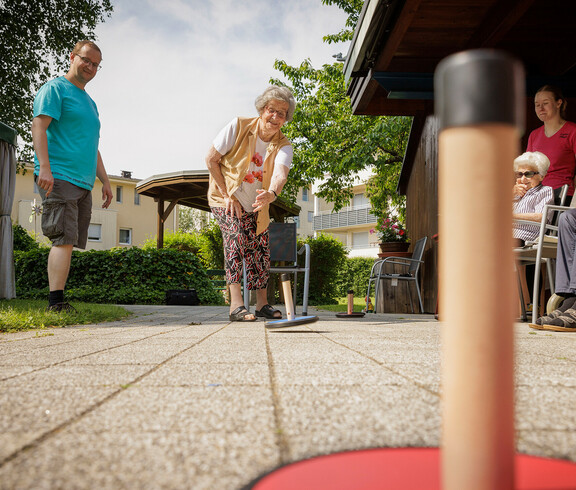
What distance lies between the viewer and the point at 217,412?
1069 millimetres

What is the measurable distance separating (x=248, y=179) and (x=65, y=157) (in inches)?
62.7

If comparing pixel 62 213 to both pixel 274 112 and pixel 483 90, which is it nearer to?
pixel 274 112

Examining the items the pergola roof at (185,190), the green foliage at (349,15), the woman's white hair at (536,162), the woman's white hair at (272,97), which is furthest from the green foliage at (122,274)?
the woman's white hair at (536,162)

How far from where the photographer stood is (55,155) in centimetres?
405

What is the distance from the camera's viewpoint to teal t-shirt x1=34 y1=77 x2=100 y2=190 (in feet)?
13.1

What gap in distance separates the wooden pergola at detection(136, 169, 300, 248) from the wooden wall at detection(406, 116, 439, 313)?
505 centimetres


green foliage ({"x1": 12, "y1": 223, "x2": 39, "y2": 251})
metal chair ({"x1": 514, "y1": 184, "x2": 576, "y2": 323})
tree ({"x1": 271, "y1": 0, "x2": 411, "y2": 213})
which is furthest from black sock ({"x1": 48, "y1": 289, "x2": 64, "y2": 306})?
green foliage ({"x1": 12, "y1": 223, "x2": 39, "y2": 251})

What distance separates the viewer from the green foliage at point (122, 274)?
11.2 m

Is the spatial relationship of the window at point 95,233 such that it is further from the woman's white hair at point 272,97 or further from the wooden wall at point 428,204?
the woman's white hair at point 272,97

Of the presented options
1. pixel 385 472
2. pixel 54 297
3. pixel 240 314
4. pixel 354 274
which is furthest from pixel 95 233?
pixel 385 472

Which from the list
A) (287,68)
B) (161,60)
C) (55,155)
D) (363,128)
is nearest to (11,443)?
(55,155)

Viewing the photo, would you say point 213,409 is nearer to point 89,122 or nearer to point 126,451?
point 126,451

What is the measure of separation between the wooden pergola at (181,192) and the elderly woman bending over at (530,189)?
28.5ft

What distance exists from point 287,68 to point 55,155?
38.4 ft
